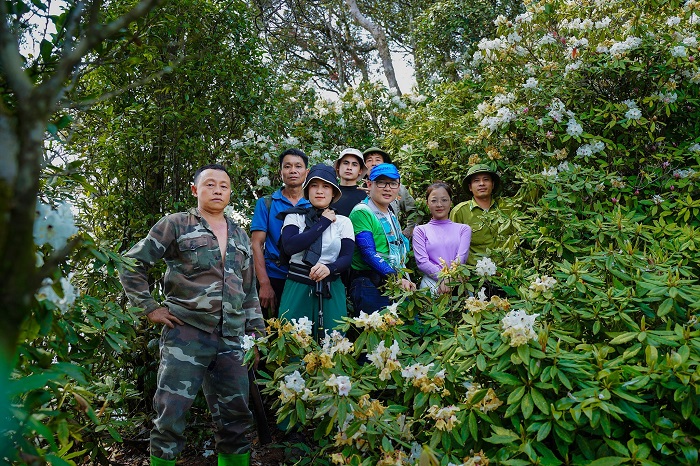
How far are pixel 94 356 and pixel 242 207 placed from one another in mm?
2045

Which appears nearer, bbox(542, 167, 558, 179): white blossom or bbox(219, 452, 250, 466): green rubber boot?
bbox(219, 452, 250, 466): green rubber boot

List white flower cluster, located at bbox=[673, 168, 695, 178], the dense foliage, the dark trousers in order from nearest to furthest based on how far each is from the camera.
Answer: the dense foliage, the dark trousers, white flower cluster, located at bbox=[673, 168, 695, 178]

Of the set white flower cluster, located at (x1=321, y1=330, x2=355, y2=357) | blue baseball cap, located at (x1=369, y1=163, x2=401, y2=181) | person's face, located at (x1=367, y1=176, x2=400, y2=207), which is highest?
blue baseball cap, located at (x1=369, y1=163, x2=401, y2=181)

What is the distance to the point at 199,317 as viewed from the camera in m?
3.14

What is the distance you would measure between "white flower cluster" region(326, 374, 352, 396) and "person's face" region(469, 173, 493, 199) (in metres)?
2.79

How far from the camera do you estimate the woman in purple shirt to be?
13.8 ft

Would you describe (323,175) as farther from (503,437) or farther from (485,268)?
(503,437)

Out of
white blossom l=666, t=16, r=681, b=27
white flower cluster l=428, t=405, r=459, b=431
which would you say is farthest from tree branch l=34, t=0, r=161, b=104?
white blossom l=666, t=16, r=681, b=27

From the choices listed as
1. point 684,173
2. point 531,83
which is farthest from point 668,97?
point 531,83

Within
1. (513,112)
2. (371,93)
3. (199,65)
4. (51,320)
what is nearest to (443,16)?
(371,93)

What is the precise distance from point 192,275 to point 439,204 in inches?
78.2

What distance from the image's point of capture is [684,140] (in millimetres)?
4953

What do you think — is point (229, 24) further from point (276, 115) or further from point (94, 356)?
point (94, 356)

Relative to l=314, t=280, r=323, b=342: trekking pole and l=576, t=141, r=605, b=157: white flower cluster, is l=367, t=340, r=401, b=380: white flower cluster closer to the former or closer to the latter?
l=314, t=280, r=323, b=342: trekking pole
